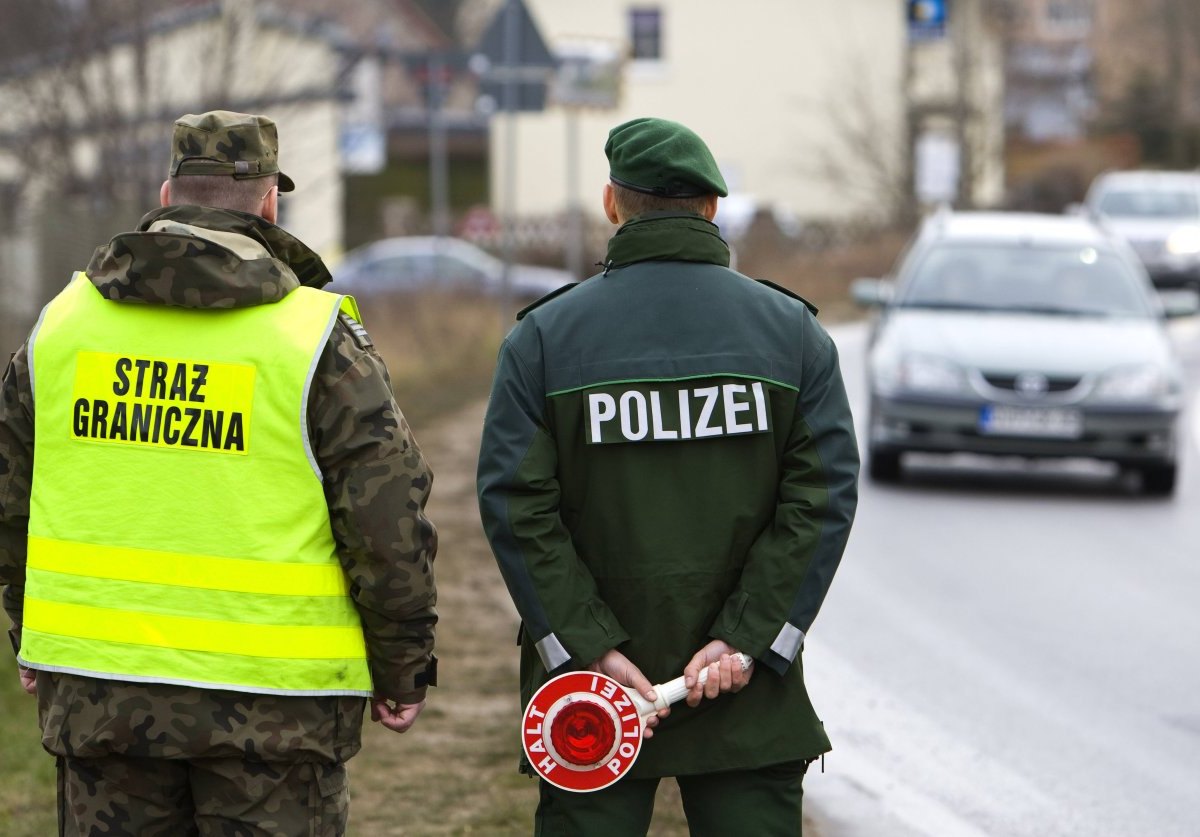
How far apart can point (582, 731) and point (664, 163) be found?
3.50ft

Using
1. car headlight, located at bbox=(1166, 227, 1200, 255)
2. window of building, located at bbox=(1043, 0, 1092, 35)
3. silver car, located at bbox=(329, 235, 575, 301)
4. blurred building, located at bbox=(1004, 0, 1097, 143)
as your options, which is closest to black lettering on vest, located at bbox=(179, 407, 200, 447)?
silver car, located at bbox=(329, 235, 575, 301)

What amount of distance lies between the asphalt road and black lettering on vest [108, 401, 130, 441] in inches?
112

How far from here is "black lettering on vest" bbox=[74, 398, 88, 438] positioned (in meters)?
3.61

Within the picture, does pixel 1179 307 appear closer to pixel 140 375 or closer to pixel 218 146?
pixel 218 146

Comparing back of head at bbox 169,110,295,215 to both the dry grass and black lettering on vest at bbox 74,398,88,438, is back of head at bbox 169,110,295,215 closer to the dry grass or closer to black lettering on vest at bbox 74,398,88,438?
black lettering on vest at bbox 74,398,88,438

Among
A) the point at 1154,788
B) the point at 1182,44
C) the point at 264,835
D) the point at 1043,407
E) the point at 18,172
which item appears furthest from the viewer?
the point at 1182,44

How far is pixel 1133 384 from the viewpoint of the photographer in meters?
12.4

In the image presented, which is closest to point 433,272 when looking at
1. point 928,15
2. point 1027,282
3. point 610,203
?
point 928,15

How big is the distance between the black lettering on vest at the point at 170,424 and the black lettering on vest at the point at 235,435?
9 cm

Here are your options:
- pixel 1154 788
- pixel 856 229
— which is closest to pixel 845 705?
pixel 1154 788

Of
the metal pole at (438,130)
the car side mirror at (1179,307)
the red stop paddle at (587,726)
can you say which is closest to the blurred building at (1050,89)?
the metal pole at (438,130)

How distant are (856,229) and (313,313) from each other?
35551 mm

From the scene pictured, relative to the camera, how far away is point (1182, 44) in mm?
64188

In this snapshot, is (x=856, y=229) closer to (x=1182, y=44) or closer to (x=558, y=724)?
(x=1182, y=44)
